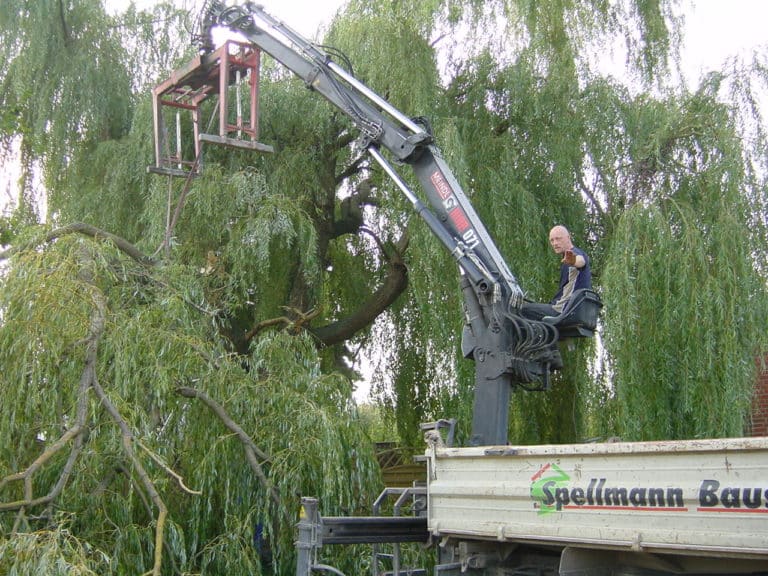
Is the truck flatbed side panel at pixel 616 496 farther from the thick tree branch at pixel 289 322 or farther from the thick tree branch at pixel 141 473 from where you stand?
the thick tree branch at pixel 289 322

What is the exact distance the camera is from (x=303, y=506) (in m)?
5.12

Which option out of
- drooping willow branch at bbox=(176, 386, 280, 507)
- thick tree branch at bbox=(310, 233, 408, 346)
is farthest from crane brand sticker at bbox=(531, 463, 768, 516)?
thick tree branch at bbox=(310, 233, 408, 346)

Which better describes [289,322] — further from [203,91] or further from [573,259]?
[573,259]

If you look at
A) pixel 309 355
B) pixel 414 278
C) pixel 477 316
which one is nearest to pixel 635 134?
pixel 414 278

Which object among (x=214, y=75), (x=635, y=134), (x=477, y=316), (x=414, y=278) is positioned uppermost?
(x=214, y=75)

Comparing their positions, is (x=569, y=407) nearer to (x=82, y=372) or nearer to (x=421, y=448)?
(x=421, y=448)

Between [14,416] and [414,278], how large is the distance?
3.80 m

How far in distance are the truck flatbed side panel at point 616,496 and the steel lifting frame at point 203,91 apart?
159 inches

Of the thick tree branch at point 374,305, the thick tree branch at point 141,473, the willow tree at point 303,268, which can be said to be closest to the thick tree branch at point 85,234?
the willow tree at point 303,268

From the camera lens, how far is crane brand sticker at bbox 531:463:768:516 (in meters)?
3.37

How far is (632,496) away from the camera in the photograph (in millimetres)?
3768

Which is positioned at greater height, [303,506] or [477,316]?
[477,316]

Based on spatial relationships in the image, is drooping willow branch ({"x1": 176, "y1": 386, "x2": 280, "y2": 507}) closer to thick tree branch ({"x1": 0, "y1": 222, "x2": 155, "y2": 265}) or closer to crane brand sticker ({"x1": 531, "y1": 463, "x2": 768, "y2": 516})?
thick tree branch ({"x1": 0, "y1": 222, "x2": 155, "y2": 265})

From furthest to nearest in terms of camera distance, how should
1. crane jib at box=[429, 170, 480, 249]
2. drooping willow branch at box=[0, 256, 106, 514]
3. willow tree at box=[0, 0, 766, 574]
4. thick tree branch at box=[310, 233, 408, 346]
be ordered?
thick tree branch at box=[310, 233, 408, 346] < crane jib at box=[429, 170, 480, 249] < willow tree at box=[0, 0, 766, 574] < drooping willow branch at box=[0, 256, 106, 514]
